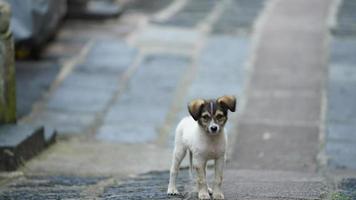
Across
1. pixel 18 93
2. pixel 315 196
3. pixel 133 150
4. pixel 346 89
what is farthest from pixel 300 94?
pixel 315 196

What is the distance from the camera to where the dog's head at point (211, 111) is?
468 cm

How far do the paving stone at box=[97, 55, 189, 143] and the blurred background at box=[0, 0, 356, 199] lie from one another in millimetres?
19

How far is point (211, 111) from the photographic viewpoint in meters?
4.68

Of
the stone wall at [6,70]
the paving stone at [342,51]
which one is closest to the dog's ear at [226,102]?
the stone wall at [6,70]

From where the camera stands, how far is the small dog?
470 cm

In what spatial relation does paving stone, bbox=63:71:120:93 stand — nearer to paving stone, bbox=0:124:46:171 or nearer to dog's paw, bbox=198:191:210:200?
paving stone, bbox=0:124:46:171

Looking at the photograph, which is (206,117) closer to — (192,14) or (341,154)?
(341,154)

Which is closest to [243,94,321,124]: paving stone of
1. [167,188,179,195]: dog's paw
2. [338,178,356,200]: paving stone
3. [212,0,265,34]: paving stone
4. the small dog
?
[212,0,265,34]: paving stone

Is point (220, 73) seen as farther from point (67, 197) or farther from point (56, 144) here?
point (67, 197)

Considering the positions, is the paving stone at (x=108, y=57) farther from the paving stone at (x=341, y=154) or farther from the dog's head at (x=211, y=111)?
the dog's head at (x=211, y=111)

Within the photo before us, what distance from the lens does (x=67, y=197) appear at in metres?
5.37

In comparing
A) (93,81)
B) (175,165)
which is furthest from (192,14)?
Answer: (175,165)

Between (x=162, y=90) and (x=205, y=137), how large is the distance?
16.8 feet

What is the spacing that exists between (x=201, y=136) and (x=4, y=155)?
2737 millimetres
